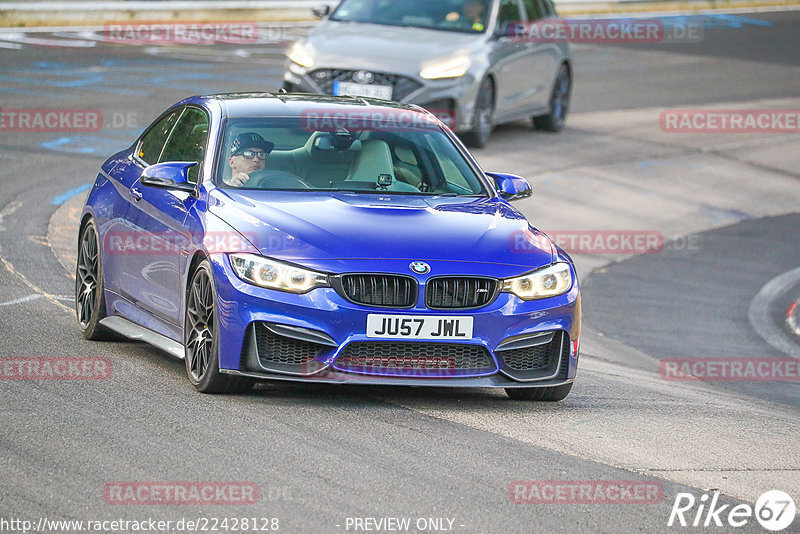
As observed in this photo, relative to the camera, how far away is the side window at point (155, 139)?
936cm

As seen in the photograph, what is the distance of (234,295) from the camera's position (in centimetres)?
738

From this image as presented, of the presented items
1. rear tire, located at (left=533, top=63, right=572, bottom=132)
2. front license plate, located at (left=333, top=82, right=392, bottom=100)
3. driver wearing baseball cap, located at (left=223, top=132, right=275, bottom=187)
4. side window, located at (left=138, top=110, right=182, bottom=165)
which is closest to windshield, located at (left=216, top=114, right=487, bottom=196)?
driver wearing baseball cap, located at (left=223, top=132, right=275, bottom=187)

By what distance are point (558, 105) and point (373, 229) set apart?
540 inches

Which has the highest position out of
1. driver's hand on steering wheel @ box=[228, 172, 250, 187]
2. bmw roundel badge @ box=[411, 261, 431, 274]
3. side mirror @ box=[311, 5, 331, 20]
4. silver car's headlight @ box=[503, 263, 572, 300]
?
driver's hand on steering wheel @ box=[228, 172, 250, 187]

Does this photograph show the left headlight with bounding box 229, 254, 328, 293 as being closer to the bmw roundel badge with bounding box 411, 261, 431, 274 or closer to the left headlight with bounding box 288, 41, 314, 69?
the bmw roundel badge with bounding box 411, 261, 431, 274

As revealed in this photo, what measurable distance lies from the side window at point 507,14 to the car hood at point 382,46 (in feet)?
2.22

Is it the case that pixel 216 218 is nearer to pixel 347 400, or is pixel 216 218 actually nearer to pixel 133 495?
pixel 347 400

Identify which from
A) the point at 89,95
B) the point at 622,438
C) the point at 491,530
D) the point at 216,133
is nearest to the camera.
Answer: the point at 491,530

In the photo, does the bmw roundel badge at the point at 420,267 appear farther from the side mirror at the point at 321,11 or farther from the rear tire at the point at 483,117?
the side mirror at the point at 321,11

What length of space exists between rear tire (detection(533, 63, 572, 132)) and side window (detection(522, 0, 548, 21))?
80 centimetres

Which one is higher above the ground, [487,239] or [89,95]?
[487,239]

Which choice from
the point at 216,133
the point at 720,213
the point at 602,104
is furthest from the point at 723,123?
the point at 216,133

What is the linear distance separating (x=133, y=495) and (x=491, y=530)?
138 cm

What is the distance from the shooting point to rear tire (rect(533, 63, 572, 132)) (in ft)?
68.6
